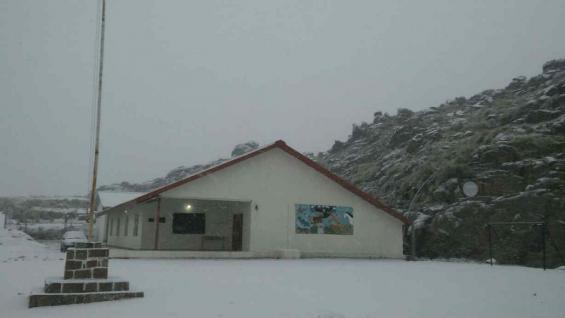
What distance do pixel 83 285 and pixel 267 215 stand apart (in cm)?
1223

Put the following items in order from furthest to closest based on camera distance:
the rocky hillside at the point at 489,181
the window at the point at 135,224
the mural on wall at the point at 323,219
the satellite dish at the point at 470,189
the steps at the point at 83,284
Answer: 1. the satellite dish at the point at 470,189
2. the window at the point at 135,224
3. the rocky hillside at the point at 489,181
4. the mural on wall at the point at 323,219
5. the steps at the point at 83,284

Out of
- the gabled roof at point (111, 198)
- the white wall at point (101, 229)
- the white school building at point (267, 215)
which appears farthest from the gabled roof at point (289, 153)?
the white wall at point (101, 229)

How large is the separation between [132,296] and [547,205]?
19.0 metres

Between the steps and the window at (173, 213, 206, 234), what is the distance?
13807 mm

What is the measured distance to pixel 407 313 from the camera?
7.04 meters

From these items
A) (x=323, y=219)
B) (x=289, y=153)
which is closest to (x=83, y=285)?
(x=289, y=153)

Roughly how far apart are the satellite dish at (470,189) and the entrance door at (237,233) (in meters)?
11.9

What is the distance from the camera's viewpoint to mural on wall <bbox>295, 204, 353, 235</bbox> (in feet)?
66.3

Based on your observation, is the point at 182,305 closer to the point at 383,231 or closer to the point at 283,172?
the point at 283,172

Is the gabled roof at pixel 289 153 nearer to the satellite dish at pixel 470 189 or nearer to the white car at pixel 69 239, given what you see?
the satellite dish at pixel 470 189

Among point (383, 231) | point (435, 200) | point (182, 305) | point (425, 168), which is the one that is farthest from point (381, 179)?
point (182, 305)

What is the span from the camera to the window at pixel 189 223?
870 inches

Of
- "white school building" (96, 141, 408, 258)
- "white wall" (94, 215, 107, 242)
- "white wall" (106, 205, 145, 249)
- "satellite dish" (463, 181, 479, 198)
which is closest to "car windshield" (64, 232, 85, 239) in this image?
"white wall" (106, 205, 145, 249)

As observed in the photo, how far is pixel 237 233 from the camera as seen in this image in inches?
884
